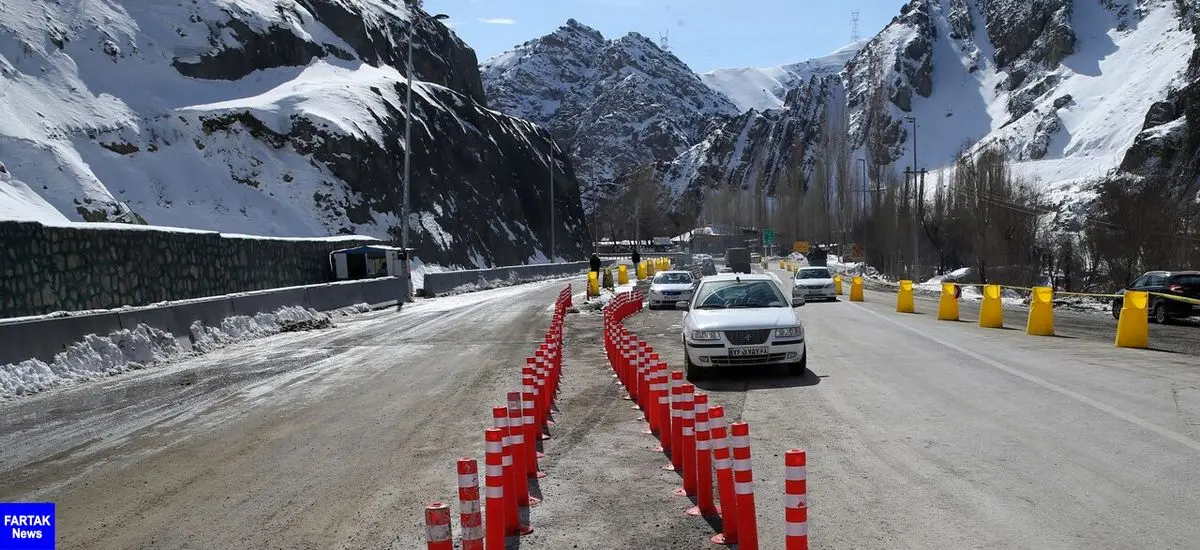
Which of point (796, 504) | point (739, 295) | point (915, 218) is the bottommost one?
point (796, 504)

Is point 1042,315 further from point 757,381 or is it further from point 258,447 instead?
point 258,447

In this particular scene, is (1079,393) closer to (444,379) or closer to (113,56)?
(444,379)

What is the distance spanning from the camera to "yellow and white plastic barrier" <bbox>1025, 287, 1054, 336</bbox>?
1923cm

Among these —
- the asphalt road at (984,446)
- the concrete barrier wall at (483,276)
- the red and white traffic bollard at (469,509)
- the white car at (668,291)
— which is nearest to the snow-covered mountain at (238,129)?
the concrete barrier wall at (483,276)

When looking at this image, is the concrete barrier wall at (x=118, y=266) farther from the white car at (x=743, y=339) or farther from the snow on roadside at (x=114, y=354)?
the white car at (x=743, y=339)

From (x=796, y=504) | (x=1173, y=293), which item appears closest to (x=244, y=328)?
(x=796, y=504)

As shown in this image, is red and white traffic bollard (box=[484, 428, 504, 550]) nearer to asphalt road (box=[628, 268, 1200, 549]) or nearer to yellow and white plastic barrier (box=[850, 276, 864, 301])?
asphalt road (box=[628, 268, 1200, 549])

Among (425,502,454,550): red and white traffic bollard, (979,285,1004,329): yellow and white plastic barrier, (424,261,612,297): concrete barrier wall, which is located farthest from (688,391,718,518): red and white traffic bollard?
(424,261,612,297): concrete barrier wall

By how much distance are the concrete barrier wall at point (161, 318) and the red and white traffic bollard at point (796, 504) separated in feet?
39.4

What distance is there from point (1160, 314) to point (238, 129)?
4662 cm

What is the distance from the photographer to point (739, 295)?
14.2m

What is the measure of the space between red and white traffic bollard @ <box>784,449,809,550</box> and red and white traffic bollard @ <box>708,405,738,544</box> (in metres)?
1.05

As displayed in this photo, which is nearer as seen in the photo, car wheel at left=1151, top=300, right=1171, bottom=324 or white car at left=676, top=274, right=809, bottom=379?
white car at left=676, top=274, right=809, bottom=379

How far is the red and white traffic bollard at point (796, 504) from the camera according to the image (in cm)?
436
